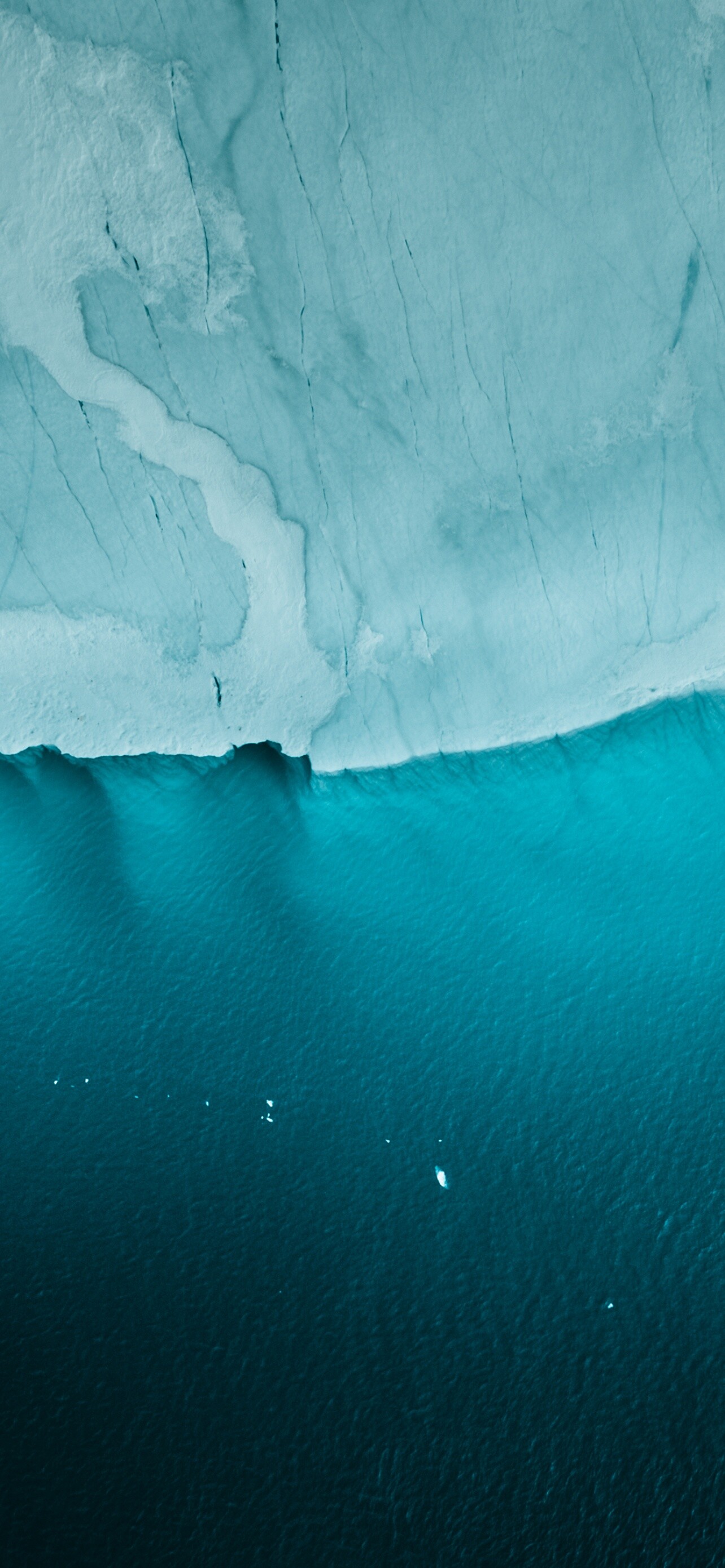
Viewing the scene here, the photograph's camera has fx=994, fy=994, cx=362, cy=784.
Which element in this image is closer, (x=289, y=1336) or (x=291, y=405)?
(x=289, y=1336)

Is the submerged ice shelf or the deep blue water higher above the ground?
the submerged ice shelf

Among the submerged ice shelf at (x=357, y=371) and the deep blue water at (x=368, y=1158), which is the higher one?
the submerged ice shelf at (x=357, y=371)

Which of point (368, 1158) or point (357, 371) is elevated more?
point (357, 371)

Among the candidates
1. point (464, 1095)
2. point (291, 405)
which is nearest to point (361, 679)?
point (291, 405)

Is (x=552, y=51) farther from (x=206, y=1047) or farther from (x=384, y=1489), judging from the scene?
(x=384, y=1489)
